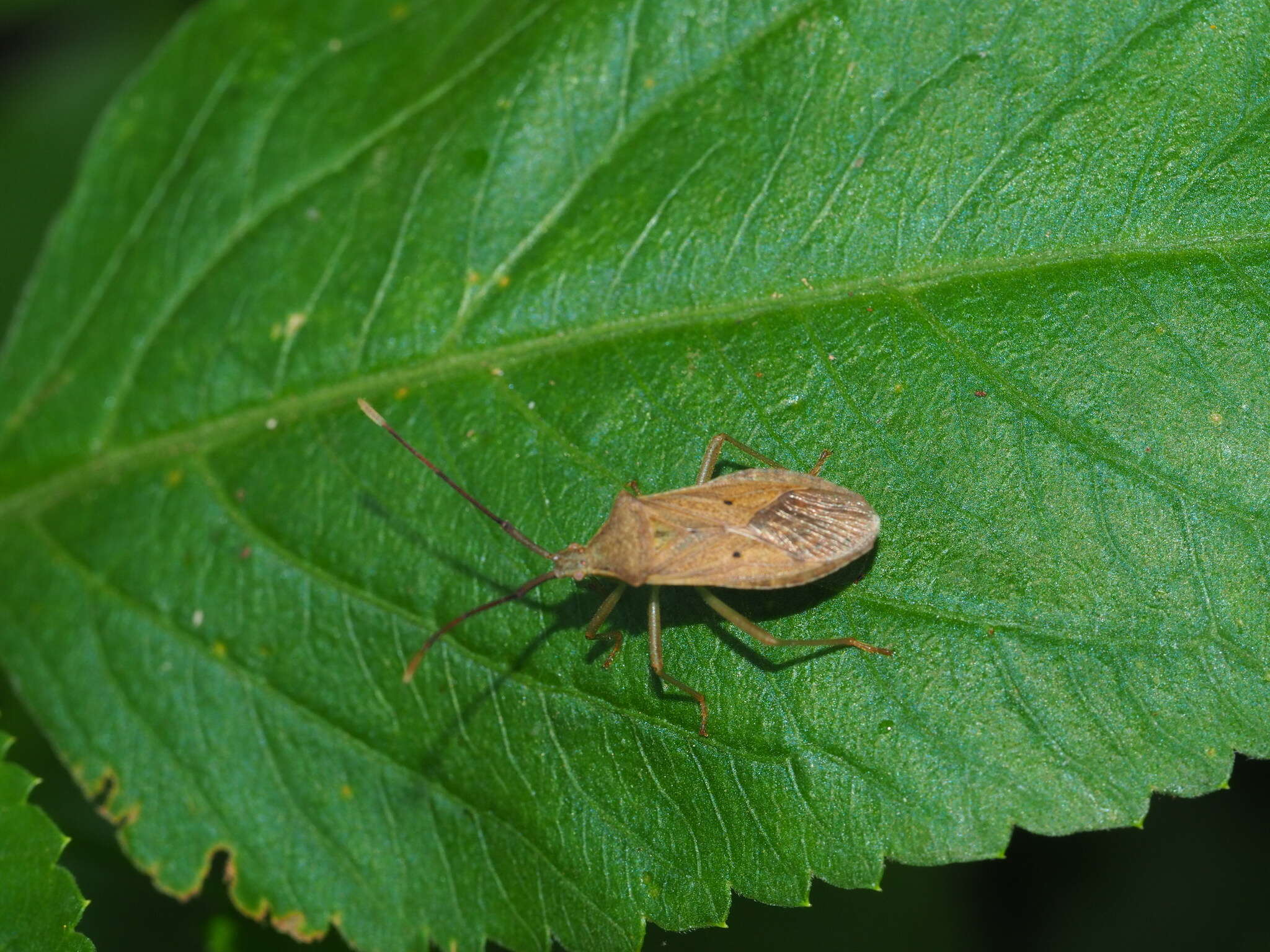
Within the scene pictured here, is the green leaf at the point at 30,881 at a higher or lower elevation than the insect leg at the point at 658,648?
lower

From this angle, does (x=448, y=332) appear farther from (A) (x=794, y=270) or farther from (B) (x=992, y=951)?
(B) (x=992, y=951)

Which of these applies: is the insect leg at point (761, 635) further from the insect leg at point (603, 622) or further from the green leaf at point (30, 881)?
the green leaf at point (30, 881)

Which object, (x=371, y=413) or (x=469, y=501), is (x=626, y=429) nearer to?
(x=469, y=501)

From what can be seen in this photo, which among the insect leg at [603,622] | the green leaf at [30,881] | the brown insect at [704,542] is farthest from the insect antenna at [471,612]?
the green leaf at [30,881]

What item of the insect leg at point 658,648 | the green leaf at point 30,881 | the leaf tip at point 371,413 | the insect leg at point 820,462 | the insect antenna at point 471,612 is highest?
the leaf tip at point 371,413

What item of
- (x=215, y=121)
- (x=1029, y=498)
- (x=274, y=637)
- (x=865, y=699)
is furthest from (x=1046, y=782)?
(x=215, y=121)

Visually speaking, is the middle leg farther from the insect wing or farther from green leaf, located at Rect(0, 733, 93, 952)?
green leaf, located at Rect(0, 733, 93, 952)

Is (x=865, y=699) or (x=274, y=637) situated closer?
(x=865, y=699)
